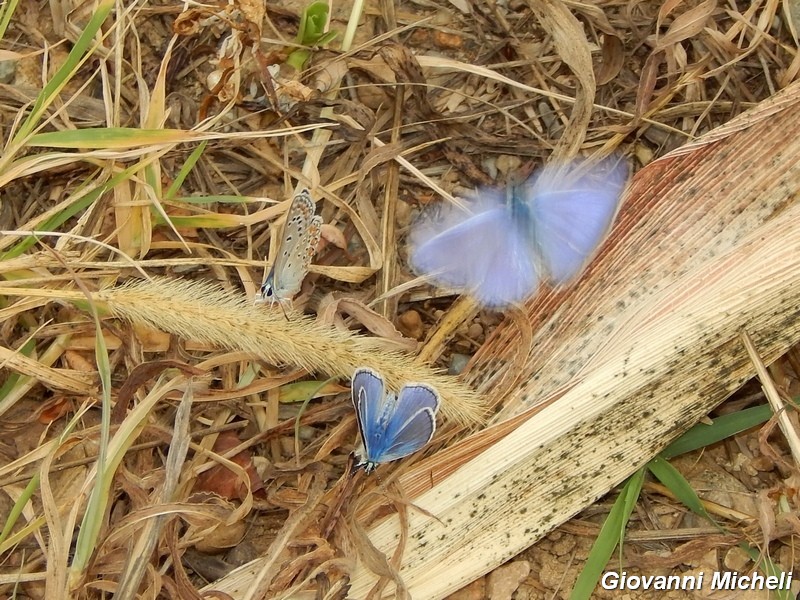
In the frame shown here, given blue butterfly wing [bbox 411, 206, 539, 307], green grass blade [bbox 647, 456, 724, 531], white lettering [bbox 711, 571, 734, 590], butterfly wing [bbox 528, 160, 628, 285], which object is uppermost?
butterfly wing [bbox 528, 160, 628, 285]

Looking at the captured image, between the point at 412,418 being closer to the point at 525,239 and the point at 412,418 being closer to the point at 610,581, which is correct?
the point at 525,239

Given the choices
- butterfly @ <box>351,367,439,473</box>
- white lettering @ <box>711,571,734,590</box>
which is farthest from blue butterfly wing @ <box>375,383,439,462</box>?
white lettering @ <box>711,571,734,590</box>

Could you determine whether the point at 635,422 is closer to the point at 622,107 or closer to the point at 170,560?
the point at 622,107

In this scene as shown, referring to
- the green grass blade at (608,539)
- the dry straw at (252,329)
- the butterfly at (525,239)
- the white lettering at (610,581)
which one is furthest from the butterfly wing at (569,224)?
the white lettering at (610,581)

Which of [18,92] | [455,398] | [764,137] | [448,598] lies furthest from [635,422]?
[18,92]

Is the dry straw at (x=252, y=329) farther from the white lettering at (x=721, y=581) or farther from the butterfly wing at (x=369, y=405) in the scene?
the white lettering at (x=721, y=581)

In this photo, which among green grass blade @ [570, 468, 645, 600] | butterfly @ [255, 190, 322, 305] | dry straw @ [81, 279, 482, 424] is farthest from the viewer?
green grass blade @ [570, 468, 645, 600]

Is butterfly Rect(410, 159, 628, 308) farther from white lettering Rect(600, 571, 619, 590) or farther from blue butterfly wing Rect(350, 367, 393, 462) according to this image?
white lettering Rect(600, 571, 619, 590)

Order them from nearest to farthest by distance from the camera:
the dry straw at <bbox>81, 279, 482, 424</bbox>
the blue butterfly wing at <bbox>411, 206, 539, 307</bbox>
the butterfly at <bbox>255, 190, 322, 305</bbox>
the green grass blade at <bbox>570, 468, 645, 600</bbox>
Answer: the dry straw at <bbox>81, 279, 482, 424</bbox> < the butterfly at <bbox>255, 190, 322, 305</bbox> < the green grass blade at <bbox>570, 468, 645, 600</bbox> < the blue butterfly wing at <bbox>411, 206, 539, 307</bbox>

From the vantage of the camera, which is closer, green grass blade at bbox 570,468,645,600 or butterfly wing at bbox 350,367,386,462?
butterfly wing at bbox 350,367,386,462
